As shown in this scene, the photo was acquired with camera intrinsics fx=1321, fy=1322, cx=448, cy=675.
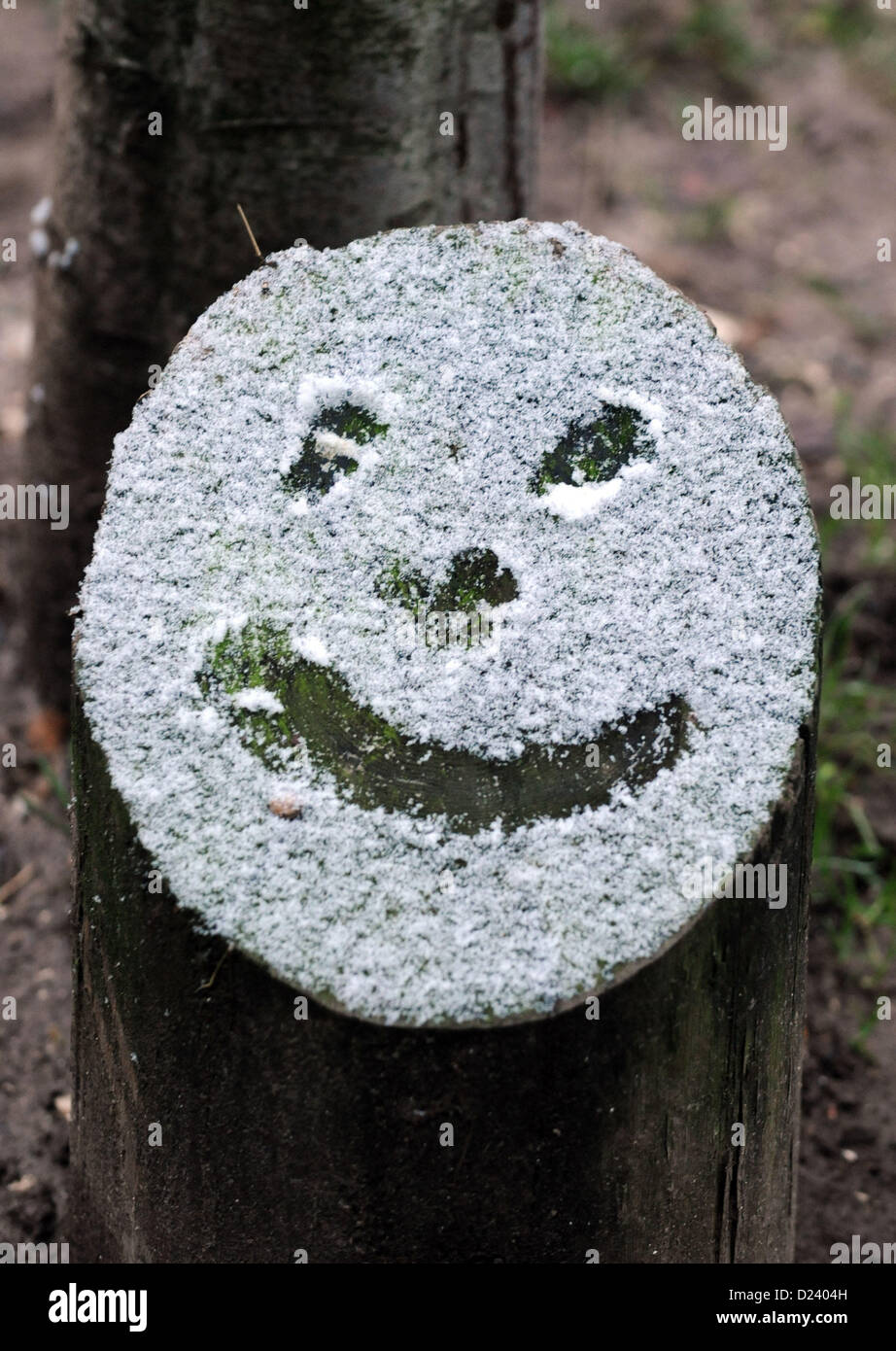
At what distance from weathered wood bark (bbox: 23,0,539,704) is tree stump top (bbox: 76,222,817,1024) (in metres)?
0.74

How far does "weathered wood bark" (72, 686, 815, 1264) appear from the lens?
3.94 ft

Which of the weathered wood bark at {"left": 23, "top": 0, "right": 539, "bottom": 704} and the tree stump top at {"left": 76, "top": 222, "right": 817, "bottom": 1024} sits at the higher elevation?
the weathered wood bark at {"left": 23, "top": 0, "right": 539, "bottom": 704}

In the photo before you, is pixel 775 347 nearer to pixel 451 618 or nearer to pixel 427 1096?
pixel 451 618

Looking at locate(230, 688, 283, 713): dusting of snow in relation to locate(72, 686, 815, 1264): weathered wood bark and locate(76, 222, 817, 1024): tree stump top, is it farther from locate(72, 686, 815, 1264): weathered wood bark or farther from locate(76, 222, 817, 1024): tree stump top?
locate(72, 686, 815, 1264): weathered wood bark

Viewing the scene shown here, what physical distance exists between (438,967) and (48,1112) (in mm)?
1125

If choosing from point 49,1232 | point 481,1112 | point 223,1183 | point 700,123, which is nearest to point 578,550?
point 481,1112

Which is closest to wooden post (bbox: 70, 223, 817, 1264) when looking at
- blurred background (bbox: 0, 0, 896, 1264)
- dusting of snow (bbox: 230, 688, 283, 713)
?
dusting of snow (bbox: 230, 688, 283, 713)

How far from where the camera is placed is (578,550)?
135cm

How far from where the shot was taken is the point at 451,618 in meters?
1.33

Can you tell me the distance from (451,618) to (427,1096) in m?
0.46

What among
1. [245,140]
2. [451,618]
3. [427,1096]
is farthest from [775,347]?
[427,1096]

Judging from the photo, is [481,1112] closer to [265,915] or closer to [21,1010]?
[265,915]

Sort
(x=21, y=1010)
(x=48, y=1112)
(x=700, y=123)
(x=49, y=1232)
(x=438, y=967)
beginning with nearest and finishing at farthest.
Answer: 1. (x=438, y=967)
2. (x=49, y=1232)
3. (x=48, y=1112)
4. (x=21, y=1010)
5. (x=700, y=123)

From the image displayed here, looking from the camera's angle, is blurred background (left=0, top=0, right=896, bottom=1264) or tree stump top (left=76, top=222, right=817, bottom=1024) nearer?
tree stump top (left=76, top=222, right=817, bottom=1024)
